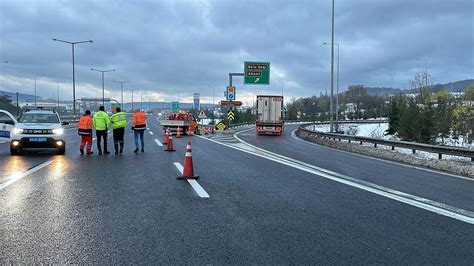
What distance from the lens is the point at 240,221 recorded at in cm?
559

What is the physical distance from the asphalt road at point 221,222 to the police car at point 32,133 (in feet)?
14.2

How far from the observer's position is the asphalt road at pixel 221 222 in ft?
14.0

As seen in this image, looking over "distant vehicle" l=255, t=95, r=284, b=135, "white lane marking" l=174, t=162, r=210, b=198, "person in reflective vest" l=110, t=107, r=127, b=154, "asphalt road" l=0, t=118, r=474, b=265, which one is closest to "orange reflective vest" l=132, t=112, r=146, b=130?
"person in reflective vest" l=110, t=107, r=127, b=154

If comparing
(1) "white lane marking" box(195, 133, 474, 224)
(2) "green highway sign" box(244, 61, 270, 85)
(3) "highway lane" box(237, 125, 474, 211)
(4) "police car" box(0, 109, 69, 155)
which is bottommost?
(3) "highway lane" box(237, 125, 474, 211)

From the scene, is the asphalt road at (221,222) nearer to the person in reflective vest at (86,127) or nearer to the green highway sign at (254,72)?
the person in reflective vest at (86,127)

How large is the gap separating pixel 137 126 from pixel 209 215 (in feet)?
34.5

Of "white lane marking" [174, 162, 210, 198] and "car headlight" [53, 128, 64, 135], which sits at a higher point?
"car headlight" [53, 128, 64, 135]

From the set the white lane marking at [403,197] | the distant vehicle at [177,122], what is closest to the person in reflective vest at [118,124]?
the white lane marking at [403,197]

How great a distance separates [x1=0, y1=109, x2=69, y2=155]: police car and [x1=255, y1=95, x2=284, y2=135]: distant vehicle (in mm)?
21763

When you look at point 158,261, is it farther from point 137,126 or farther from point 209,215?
point 137,126

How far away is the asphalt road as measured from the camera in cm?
428

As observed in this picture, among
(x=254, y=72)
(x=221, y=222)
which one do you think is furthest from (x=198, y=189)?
(x=254, y=72)

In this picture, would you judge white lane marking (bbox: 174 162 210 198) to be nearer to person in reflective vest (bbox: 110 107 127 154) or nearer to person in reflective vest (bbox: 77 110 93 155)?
person in reflective vest (bbox: 110 107 127 154)

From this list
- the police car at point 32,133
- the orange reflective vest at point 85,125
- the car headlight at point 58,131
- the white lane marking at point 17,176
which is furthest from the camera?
the orange reflective vest at point 85,125
